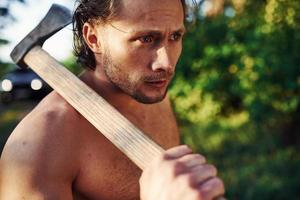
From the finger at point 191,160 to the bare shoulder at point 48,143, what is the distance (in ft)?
1.88

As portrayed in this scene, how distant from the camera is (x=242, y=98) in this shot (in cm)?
627

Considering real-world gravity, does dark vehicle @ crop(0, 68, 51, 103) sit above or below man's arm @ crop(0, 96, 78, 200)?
below

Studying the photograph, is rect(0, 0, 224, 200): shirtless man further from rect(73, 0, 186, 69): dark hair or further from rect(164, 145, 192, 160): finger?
rect(164, 145, 192, 160): finger

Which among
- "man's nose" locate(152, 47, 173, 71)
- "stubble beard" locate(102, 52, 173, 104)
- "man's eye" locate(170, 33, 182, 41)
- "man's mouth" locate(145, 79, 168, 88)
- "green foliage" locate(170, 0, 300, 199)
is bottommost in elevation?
"green foliage" locate(170, 0, 300, 199)

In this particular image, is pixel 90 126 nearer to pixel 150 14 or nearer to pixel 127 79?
pixel 127 79

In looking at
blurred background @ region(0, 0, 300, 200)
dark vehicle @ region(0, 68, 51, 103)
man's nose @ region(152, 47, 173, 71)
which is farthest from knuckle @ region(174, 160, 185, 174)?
dark vehicle @ region(0, 68, 51, 103)

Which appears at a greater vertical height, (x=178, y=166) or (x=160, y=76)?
(x=178, y=166)

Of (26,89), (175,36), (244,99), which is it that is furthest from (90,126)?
(26,89)

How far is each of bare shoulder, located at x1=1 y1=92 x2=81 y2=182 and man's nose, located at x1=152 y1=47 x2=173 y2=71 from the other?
0.29 meters

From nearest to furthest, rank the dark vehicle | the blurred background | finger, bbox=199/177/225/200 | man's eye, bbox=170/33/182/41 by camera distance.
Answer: finger, bbox=199/177/225/200
man's eye, bbox=170/33/182/41
the blurred background
the dark vehicle

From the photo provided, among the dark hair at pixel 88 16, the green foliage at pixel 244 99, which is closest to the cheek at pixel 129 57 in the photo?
the dark hair at pixel 88 16

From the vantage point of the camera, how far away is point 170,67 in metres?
1.51

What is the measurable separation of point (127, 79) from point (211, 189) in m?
0.73

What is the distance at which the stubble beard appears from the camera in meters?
1.60
